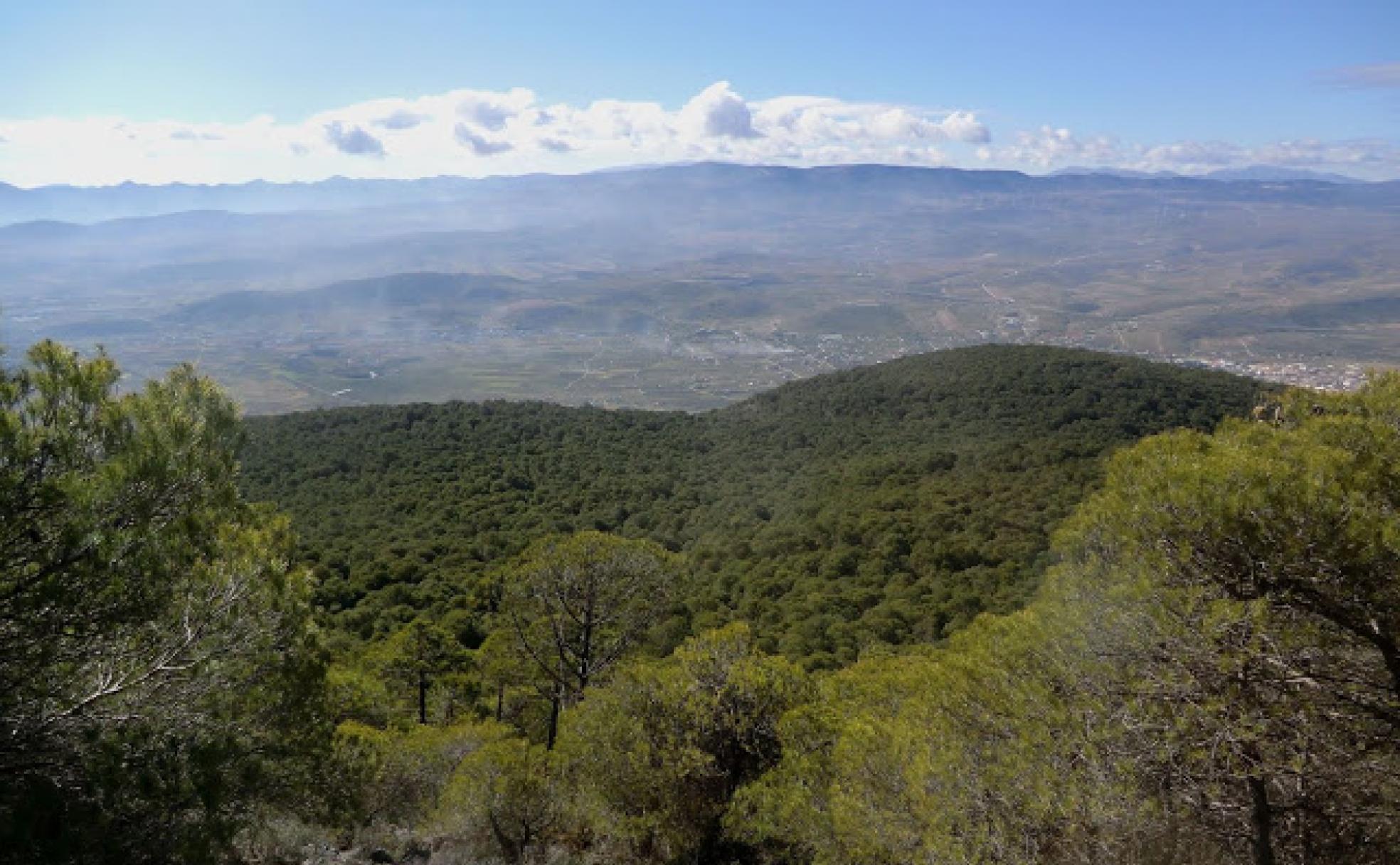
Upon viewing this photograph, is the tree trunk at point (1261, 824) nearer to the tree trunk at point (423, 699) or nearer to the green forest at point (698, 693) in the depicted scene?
the green forest at point (698, 693)

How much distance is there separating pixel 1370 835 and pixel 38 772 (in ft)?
25.8

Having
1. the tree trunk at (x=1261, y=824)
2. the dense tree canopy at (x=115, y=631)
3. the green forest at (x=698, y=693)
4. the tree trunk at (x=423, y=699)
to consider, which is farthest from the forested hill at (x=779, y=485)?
the tree trunk at (x=1261, y=824)

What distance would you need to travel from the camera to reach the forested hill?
74.0ft

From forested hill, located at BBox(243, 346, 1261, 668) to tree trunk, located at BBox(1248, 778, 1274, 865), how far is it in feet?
44.7

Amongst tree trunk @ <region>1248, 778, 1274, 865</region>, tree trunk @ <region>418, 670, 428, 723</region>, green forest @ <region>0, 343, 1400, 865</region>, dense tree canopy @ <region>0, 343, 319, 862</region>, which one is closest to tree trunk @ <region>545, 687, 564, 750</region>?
green forest @ <region>0, 343, 1400, 865</region>

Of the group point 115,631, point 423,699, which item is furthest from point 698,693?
point 423,699

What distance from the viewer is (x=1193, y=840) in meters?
5.07

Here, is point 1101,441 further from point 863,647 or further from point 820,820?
point 820,820

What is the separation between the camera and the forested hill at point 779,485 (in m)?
22.6

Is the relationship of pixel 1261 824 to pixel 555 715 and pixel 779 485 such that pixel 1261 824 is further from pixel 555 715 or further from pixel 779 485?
pixel 779 485

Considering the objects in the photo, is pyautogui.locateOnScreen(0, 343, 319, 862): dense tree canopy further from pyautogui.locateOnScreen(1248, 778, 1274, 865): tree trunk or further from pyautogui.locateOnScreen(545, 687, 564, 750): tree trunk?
pyautogui.locateOnScreen(545, 687, 564, 750): tree trunk

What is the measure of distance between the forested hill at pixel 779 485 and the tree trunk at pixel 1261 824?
13.6 m

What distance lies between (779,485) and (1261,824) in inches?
1305

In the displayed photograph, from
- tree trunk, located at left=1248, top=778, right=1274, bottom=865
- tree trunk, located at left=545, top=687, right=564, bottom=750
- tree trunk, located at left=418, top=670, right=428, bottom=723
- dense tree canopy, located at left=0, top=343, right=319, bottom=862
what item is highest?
dense tree canopy, located at left=0, top=343, right=319, bottom=862
